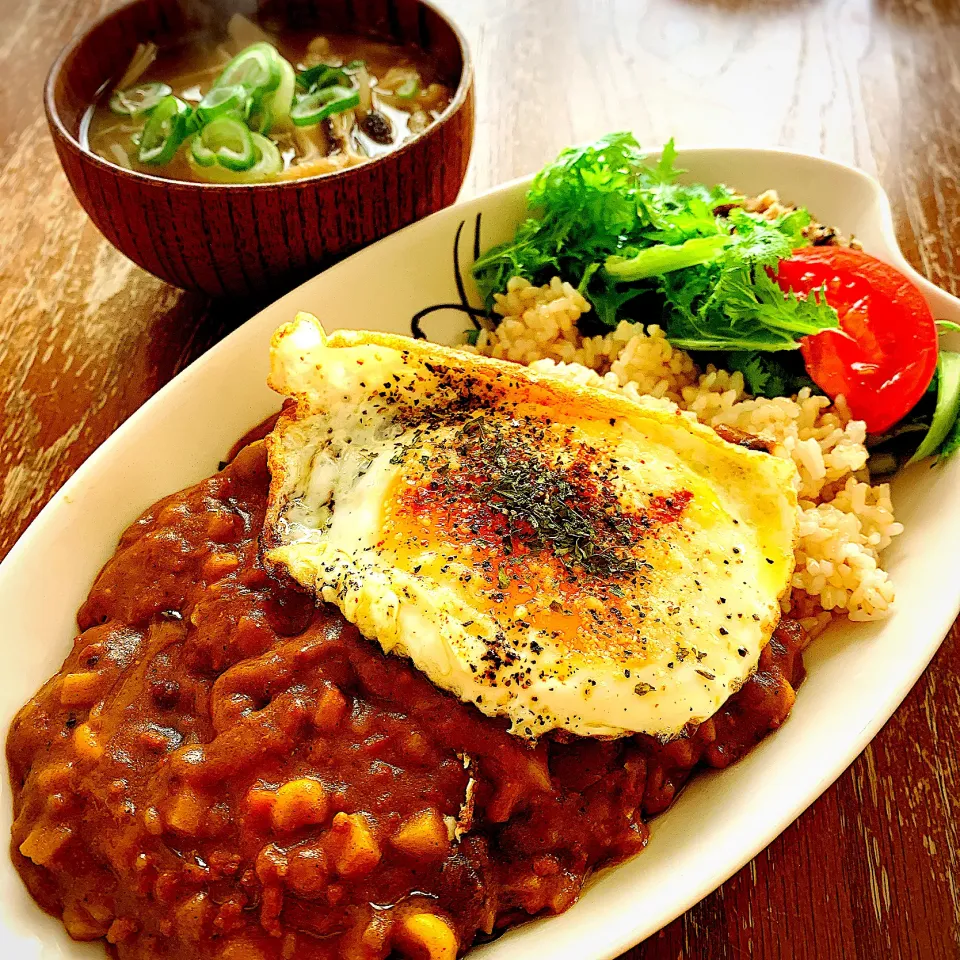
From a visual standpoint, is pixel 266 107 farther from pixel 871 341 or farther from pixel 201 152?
pixel 871 341

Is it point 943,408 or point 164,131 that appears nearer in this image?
point 943,408

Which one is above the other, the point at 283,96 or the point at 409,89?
the point at 283,96

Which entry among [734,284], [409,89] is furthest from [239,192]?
[734,284]

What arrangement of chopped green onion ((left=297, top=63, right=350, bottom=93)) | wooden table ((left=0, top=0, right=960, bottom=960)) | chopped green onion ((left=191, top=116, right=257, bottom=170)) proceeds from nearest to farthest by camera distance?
1. wooden table ((left=0, top=0, right=960, bottom=960))
2. chopped green onion ((left=191, top=116, right=257, bottom=170))
3. chopped green onion ((left=297, top=63, right=350, bottom=93))

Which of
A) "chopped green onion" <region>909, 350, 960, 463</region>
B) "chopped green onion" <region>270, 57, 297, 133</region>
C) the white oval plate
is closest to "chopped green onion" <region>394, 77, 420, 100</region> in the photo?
"chopped green onion" <region>270, 57, 297, 133</region>

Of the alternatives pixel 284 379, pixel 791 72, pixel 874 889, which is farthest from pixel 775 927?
pixel 791 72

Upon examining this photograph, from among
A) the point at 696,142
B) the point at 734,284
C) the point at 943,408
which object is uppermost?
the point at 734,284

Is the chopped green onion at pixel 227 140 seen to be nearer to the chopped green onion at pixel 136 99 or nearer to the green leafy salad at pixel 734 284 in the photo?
the chopped green onion at pixel 136 99

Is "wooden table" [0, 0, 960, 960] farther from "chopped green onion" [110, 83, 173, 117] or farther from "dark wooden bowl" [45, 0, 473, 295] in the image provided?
"chopped green onion" [110, 83, 173, 117]
